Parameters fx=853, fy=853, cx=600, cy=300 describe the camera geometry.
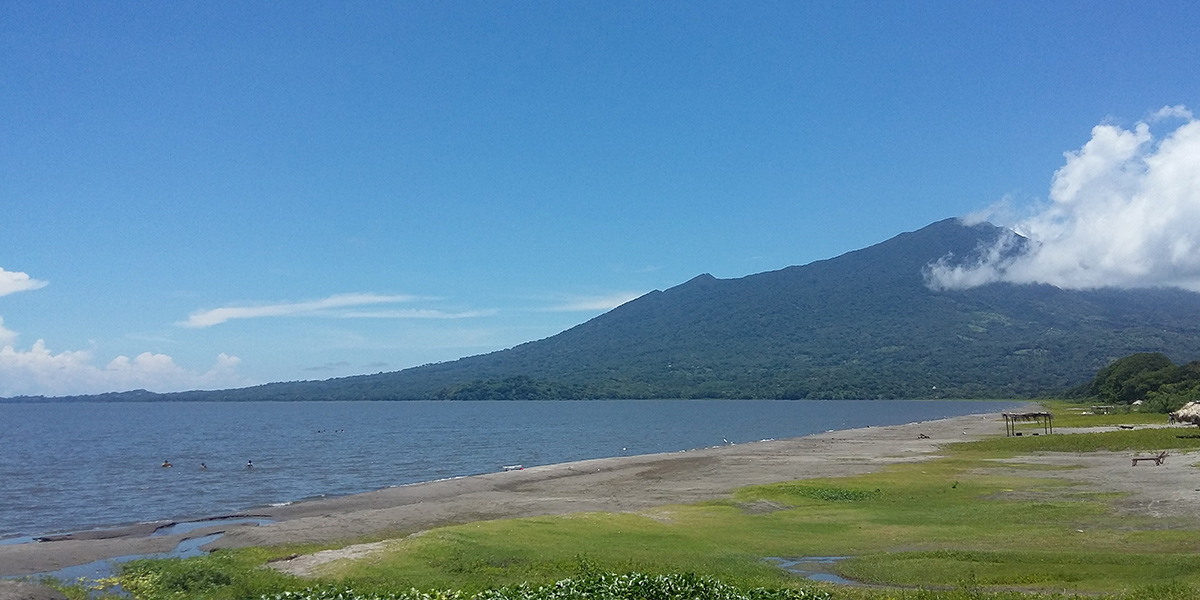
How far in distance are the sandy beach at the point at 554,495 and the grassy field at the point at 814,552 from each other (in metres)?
2.59

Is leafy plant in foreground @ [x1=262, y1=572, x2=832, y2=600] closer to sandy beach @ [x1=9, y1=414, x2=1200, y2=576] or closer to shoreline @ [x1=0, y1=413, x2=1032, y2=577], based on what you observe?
sandy beach @ [x1=9, y1=414, x2=1200, y2=576]

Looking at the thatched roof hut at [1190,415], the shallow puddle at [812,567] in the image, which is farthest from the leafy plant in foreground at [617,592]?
the thatched roof hut at [1190,415]

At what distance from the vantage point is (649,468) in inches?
2013

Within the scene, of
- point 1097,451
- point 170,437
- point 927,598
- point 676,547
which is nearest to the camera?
point 927,598

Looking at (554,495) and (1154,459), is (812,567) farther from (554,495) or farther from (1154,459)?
(1154,459)

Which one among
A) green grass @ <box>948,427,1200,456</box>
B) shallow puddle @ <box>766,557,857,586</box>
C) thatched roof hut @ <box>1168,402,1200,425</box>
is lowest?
green grass @ <box>948,427,1200,456</box>

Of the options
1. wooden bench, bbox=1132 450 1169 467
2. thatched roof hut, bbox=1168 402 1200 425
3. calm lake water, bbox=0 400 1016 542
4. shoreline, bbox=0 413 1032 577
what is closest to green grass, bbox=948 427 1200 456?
thatched roof hut, bbox=1168 402 1200 425

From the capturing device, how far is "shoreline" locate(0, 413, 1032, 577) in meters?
27.4

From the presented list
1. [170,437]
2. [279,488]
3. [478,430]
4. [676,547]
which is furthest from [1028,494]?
Result: [170,437]

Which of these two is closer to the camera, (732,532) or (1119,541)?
(1119,541)

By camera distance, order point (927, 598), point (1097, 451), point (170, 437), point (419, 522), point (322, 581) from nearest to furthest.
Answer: point (927, 598) < point (322, 581) < point (419, 522) < point (1097, 451) < point (170, 437)

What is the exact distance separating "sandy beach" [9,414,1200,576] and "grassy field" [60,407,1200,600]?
259cm

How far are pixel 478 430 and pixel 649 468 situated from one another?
6357 centimetres

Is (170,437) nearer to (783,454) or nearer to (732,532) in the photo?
(783,454)
